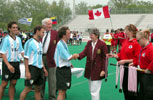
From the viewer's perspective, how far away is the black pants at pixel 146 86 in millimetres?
5074

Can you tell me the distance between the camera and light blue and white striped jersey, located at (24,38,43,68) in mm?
5672

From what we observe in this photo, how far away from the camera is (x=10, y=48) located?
19.8 feet

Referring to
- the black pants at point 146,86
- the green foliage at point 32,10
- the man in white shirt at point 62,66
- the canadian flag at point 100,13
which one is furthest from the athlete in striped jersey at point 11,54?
the green foliage at point 32,10

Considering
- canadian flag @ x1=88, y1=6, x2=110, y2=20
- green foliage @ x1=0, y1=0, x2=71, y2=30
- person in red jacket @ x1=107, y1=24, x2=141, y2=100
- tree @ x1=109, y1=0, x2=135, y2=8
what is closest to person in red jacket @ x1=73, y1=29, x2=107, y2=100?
person in red jacket @ x1=107, y1=24, x2=141, y2=100

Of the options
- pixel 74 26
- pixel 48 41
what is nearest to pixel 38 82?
pixel 48 41

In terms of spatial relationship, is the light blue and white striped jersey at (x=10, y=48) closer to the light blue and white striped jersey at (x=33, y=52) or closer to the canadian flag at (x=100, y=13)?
the light blue and white striped jersey at (x=33, y=52)

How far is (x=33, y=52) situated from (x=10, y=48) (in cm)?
67

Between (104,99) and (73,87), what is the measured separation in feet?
5.58

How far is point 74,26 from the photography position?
2208 inches

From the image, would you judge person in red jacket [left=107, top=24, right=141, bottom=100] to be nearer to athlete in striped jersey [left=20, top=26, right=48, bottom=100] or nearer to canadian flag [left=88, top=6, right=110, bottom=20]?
athlete in striped jersey [left=20, top=26, right=48, bottom=100]

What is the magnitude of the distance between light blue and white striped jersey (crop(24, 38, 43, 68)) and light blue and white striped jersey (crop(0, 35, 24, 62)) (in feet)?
1.58

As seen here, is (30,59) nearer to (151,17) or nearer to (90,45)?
(90,45)

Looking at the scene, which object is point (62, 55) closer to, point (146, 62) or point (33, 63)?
point (33, 63)

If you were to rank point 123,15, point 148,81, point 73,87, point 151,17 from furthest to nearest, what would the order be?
1. point 123,15
2. point 151,17
3. point 73,87
4. point 148,81
